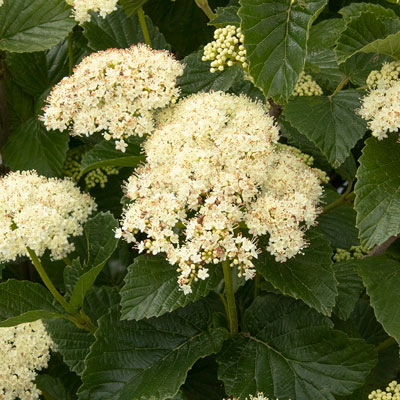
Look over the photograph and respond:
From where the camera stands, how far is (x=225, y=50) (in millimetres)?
1213

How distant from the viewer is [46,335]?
1.32m

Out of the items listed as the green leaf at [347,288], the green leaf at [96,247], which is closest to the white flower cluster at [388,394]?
the green leaf at [347,288]

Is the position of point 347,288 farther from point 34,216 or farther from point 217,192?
point 34,216

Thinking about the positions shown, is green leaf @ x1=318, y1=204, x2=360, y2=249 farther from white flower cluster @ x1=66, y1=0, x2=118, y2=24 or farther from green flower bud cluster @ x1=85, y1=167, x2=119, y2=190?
white flower cluster @ x1=66, y1=0, x2=118, y2=24

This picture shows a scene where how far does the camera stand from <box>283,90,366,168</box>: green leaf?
45.6 inches

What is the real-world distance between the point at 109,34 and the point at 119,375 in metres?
0.72

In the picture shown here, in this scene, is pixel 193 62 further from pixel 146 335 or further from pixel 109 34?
pixel 146 335

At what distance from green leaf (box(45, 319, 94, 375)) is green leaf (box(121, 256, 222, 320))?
20 cm

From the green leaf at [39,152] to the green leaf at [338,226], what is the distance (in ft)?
1.85

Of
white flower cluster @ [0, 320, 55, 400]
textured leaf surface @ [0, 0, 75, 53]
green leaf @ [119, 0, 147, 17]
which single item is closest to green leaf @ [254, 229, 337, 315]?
white flower cluster @ [0, 320, 55, 400]

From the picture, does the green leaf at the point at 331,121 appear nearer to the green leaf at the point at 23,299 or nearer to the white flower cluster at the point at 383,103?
the white flower cluster at the point at 383,103

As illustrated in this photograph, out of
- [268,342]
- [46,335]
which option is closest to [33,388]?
[46,335]

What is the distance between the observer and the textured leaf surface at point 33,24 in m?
1.46

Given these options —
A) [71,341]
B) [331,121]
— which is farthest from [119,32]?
[71,341]
